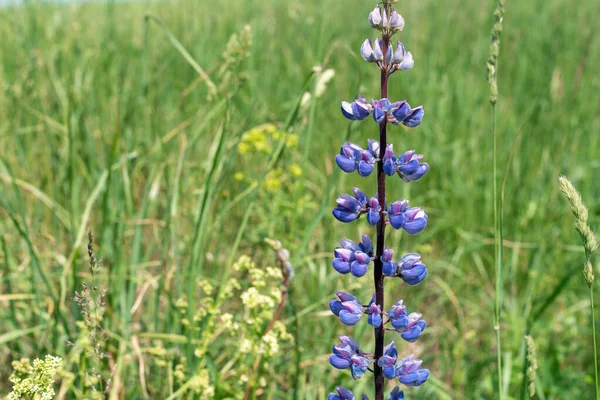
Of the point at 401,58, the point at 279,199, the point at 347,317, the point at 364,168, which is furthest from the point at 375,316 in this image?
the point at 279,199

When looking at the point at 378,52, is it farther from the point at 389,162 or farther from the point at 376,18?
the point at 389,162

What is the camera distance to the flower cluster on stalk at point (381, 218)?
1.18 meters

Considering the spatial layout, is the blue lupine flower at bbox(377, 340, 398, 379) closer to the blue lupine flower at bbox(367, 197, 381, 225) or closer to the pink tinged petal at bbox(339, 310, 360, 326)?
the pink tinged petal at bbox(339, 310, 360, 326)

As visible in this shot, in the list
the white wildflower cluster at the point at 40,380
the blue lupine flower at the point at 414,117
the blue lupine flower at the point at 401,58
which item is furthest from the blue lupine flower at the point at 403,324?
the white wildflower cluster at the point at 40,380

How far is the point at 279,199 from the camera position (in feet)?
8.81

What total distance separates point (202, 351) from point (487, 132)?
2.68 metres

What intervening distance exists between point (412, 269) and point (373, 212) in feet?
0.50

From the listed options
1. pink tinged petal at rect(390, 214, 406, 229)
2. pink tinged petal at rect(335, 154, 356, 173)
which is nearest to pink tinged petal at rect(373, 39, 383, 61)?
pink tinged petal at rect(335, 154, 356, 173)

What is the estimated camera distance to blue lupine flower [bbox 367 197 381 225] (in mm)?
1152

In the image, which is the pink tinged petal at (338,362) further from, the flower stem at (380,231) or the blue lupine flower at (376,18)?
the blue lupine flower at (376,18)

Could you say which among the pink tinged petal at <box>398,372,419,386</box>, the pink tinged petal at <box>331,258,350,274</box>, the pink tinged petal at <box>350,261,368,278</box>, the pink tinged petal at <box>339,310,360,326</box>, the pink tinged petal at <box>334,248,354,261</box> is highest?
the pink tinged petal at <box>334,248,354,261</box>

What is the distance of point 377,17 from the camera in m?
1.18

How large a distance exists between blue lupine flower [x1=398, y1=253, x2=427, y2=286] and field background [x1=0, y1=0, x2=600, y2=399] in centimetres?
66

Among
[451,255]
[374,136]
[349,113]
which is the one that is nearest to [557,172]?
[451,255]
